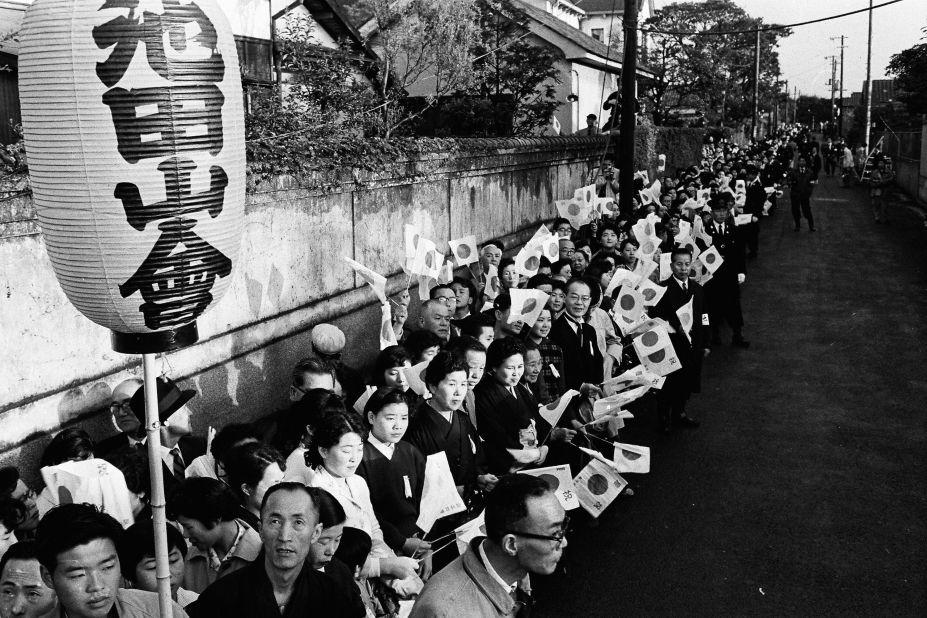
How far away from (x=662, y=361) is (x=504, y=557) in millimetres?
4689

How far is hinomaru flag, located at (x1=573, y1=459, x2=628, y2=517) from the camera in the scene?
18.4 ft

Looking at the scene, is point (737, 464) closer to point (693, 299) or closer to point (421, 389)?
point (693, 299)

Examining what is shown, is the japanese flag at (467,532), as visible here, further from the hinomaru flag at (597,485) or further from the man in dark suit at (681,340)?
the man in dark suit at (681,340)

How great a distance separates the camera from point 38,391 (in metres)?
5.09

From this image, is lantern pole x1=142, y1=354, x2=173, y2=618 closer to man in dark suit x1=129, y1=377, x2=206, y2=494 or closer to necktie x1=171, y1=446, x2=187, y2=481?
man in dark suit x1=129, y1=377, x2=206, y2=494

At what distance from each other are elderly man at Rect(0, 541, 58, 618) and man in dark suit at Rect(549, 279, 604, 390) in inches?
190

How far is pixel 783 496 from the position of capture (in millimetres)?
7258

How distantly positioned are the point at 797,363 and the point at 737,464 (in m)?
3.79

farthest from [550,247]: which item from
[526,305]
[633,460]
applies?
[633,460]

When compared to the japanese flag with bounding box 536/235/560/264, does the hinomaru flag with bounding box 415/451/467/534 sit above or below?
below

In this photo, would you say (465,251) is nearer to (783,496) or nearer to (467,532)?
(783,496)

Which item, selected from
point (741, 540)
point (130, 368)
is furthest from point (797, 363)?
point (130, 368)

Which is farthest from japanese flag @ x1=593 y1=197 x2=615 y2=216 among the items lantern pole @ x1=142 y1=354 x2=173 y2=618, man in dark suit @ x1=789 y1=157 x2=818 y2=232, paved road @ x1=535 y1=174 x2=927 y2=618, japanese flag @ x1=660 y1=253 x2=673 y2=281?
lantern pole @ x1=142 y1=354 x2=173 y2=618

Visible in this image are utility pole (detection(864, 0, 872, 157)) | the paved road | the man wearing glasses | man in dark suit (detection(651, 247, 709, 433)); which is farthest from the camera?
utility pole (detection(864, 0, 872, 157))
